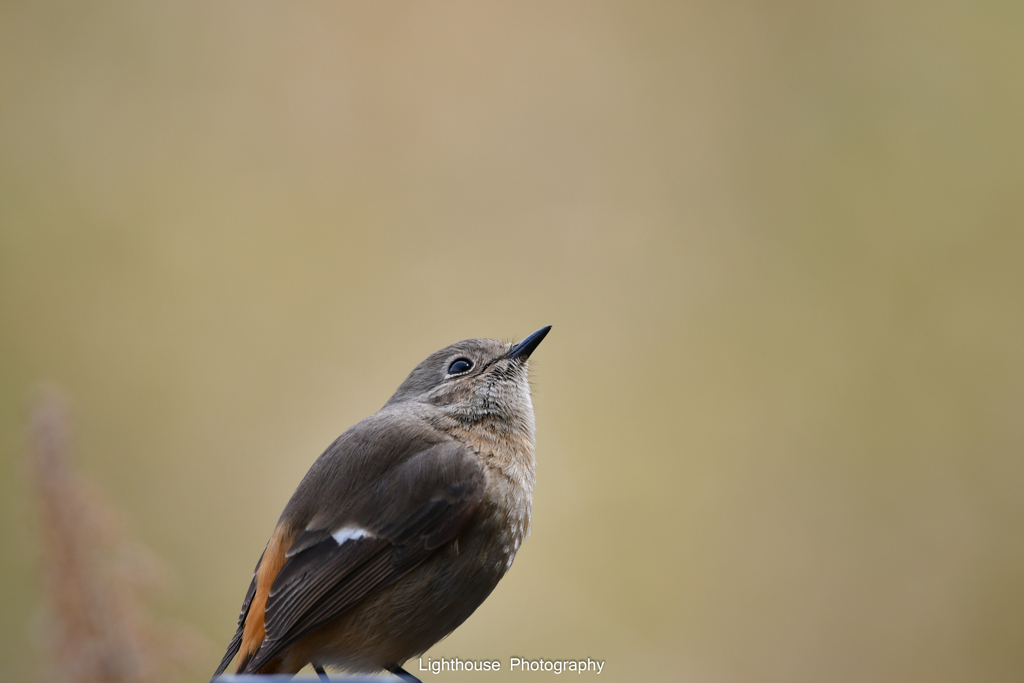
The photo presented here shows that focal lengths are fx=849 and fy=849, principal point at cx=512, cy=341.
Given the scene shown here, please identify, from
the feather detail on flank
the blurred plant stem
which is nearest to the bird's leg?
the feather detail on flank

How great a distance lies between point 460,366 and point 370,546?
2.60 ft

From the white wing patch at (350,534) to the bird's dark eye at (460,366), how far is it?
0.73 m

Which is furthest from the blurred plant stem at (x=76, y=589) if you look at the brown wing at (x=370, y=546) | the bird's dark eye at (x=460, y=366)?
the bird's dark eye at (x=460, y=366)

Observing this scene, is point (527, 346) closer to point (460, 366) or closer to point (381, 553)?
point (460, 366)

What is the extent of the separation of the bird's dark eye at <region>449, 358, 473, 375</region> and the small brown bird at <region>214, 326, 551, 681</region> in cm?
39

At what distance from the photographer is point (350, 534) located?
213 centimetres

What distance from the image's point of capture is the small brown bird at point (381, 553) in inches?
81.0

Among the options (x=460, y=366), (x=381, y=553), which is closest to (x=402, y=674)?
(x=381, y=553)

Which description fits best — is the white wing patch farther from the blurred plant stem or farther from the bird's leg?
the blurred plant stem

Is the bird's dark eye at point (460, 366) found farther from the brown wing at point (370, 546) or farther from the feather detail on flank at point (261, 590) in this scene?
the feather detail on flank at point (261, 590)

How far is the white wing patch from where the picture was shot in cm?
212

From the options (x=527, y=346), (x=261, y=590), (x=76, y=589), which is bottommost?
(x=76, y=589)

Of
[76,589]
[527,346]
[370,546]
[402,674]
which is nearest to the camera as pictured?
[76,589]

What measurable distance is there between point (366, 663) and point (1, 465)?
4065 millimetres
